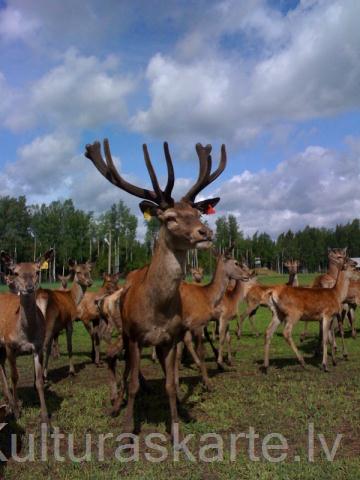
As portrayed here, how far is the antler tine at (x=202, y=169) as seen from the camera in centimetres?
660

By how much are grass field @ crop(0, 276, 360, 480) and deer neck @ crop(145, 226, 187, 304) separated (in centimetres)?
167

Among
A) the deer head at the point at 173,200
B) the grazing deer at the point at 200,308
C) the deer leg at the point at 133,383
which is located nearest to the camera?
the deer head at the point at 173,200

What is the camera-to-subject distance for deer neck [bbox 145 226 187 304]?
5.86m

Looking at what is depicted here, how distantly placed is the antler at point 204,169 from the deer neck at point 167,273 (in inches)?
36.1

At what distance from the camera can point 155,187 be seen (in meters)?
6.21

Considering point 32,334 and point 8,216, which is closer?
point 32,334

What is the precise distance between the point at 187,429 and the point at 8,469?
6.88 feet

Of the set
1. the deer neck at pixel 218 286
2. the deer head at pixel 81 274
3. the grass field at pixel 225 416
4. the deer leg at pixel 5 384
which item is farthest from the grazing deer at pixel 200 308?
the deer head at pixel 81 274

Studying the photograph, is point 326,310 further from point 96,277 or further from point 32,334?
point 96,277

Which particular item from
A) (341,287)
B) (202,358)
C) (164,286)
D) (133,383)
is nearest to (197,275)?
(341,287)

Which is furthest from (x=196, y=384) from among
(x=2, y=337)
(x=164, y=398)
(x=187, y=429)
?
(x=2, y=337)

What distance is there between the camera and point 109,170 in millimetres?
6891

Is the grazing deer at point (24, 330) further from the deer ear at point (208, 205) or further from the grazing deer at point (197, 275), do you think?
the grazing deer at point (197, 275)

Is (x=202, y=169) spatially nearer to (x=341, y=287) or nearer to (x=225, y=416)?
(x=225, y=416)
